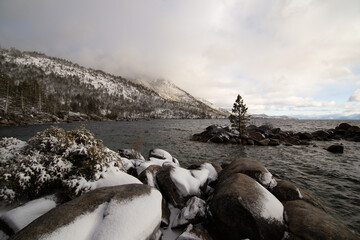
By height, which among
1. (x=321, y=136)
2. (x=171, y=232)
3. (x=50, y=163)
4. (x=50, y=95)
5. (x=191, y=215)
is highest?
(x=50, y=95)

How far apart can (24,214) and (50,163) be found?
6.16ft

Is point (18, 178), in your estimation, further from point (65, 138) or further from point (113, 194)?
point (113, 194)

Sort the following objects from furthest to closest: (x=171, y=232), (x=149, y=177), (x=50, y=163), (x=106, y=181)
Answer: (x=149, y=177) → (x=106, y=181) → (x=50, y=163) → (x=171, y=232)

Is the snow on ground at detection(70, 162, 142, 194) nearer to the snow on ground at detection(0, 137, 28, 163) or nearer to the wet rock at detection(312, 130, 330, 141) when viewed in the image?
the snow on ground at detection(0, 137, 28, 163)

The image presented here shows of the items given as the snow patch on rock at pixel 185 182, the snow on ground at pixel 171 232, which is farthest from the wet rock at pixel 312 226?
the snow on ground at pixel 171 232

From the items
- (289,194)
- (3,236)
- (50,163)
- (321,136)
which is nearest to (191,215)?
(289,194)

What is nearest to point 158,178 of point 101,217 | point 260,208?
point 101,217

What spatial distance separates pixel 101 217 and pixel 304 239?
236 inches

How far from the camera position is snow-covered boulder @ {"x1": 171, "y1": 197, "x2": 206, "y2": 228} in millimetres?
5430

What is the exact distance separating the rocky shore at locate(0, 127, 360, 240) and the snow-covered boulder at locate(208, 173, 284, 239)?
3 cm

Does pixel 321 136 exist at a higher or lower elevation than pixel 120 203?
lower

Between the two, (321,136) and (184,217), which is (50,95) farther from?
(321,136)

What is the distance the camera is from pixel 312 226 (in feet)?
15.3

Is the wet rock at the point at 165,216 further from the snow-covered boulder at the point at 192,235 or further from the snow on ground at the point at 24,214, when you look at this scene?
the snow on ground at the point at 24,214
